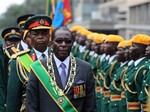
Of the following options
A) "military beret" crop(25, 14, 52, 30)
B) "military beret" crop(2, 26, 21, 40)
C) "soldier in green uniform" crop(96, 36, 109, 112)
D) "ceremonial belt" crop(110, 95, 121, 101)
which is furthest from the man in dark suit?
"military beret" crop(2, 26, 21, 40)

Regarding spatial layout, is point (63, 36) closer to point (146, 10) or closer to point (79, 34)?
point (79, 34)

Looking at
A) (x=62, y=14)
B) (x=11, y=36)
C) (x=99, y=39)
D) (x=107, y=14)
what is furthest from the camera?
(x=107, y=14)

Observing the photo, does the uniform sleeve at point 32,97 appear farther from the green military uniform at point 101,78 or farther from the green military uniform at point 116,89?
the green military uniform at point 101,78

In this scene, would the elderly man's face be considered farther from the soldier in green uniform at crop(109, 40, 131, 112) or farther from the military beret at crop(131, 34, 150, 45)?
the soldier in green uniform at crop(109, 40, 131, 112)

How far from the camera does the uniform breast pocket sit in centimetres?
670

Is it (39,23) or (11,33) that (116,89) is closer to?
(11,33)

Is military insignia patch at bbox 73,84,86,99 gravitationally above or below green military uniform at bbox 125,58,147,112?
above

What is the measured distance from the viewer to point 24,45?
9.64 m

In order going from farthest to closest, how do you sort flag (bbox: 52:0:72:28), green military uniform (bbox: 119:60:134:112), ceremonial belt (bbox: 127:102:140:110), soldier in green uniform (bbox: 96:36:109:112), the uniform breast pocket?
flag (bbox: 52:0:72:28), soldier in green uniform (bbox: 96:36:109:112), green military uniform (bbox: 119:60:134:112), ceremonial belt (bbox: 127:102:140:110), the uniform breast pocket

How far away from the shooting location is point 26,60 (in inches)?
313

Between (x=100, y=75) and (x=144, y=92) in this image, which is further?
(x=100, y=75)

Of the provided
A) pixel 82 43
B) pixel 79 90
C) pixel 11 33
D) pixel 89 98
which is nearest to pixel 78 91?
pixel 79 90

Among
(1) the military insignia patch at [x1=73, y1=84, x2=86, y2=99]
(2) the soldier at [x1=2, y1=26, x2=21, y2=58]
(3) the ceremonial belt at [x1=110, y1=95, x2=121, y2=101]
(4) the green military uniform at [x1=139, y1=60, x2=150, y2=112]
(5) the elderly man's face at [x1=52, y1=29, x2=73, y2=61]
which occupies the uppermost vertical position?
(5) the elderly man's face at [x1=52, y1=29, x2=73, y2=61]

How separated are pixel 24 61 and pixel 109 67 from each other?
4842mm
